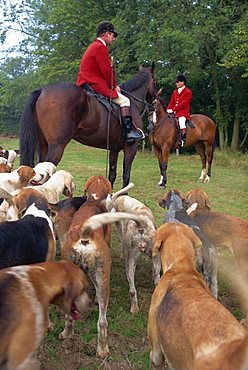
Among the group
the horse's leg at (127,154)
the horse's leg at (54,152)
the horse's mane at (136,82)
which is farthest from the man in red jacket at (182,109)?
the horse's leg at (54,152)

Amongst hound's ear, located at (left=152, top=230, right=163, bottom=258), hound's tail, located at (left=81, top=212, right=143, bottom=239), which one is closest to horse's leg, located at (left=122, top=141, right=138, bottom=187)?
→ hound's ear, located at (left=152, top=230, right=163, bottom=258)

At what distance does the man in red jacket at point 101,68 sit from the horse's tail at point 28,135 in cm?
117

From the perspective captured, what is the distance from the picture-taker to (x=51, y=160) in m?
6.91

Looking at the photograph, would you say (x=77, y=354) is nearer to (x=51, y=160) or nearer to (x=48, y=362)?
(x=48, y=362)

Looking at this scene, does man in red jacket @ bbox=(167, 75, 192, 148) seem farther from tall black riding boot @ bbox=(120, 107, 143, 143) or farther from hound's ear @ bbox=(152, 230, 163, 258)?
hound's ear @ bbox=(152, 230, 163, 258)

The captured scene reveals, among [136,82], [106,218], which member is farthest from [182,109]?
[106,218]

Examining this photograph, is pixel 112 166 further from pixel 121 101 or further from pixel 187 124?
pixel 187 124

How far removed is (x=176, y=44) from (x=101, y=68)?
525 inches

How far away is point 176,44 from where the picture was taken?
19172mm

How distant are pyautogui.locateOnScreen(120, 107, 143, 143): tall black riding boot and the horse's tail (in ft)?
6.10

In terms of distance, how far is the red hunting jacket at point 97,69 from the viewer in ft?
24.1

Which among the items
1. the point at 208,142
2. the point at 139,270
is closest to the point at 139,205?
the point at 139,270

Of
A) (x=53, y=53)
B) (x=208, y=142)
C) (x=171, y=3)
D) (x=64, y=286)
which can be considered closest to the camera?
(x=64, y=286)

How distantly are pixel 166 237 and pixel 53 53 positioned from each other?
82.0 ft
